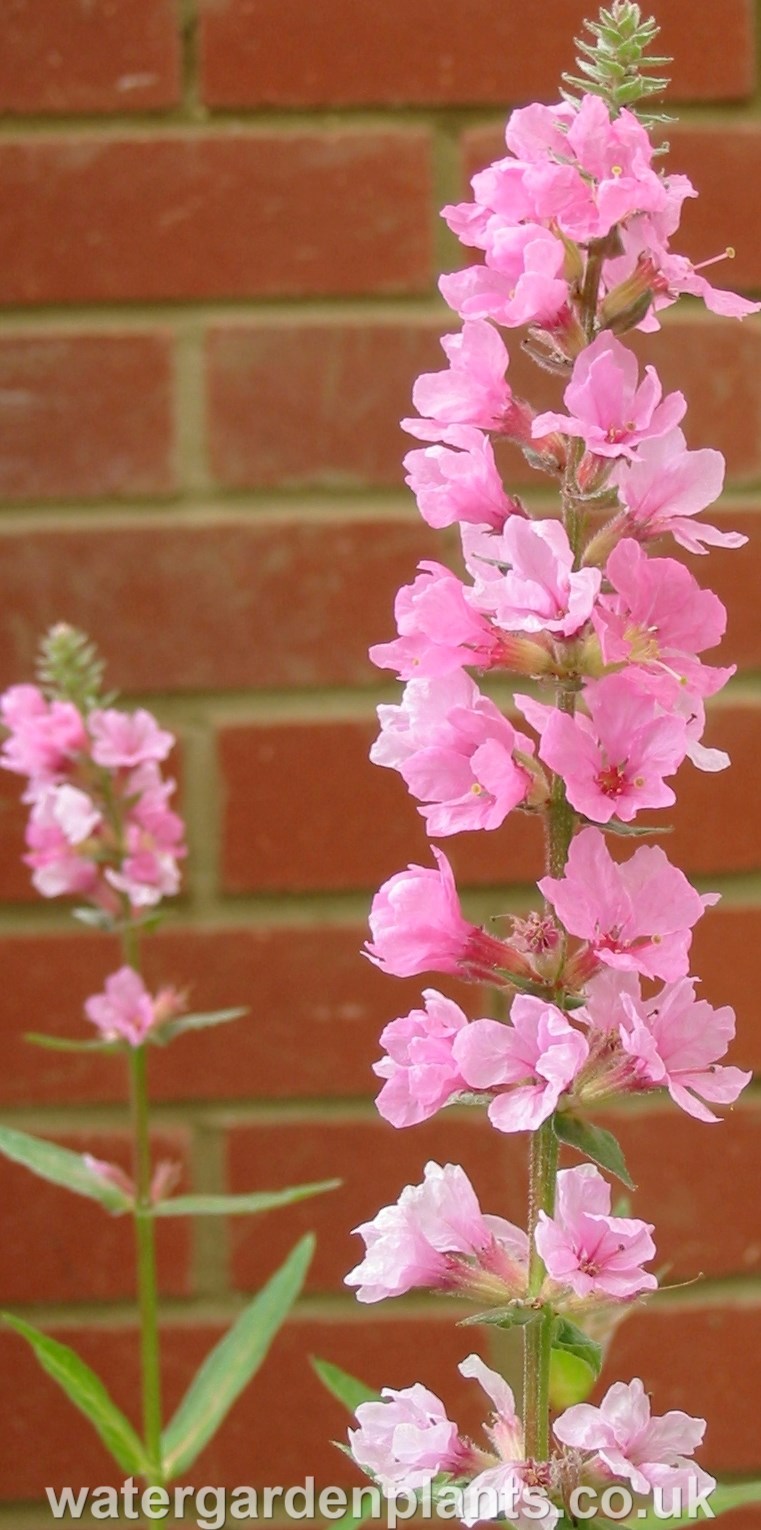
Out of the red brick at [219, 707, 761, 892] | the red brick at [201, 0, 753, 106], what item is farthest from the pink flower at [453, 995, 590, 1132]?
the red brick at [201, 0, 753, 106]

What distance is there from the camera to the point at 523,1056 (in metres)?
0.26

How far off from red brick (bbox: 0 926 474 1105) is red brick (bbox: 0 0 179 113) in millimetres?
342

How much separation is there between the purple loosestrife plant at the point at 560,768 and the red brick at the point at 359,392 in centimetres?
34

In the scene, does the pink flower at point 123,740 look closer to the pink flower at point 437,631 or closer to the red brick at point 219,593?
the red brick at point 219,593

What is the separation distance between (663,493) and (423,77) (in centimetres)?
41

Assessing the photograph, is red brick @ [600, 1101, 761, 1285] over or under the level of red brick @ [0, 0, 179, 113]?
under

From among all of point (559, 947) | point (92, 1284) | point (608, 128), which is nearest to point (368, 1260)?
point (559, 947)

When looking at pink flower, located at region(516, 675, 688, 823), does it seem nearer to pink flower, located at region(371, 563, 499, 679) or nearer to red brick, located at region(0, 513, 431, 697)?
pink flower, located at region(371, 563, 499, 679)

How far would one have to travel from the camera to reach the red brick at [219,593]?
63 centimetres

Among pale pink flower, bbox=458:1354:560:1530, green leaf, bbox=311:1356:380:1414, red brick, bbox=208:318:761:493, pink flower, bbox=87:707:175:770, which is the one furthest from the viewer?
red brick, bbox=208:318:761:493

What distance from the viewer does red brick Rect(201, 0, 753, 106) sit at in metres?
0.61

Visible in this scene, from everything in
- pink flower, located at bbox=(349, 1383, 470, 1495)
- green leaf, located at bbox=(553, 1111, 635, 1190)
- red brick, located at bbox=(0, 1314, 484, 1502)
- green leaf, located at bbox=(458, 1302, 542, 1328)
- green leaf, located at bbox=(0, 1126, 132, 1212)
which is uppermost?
green leaf, located at bbox=(553, 1111, 635, 1190)

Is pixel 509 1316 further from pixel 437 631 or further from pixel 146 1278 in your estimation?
pixel 146 1278

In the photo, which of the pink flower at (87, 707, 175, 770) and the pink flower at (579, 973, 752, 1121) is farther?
the pink flower at (87, 707, 175, 770)
